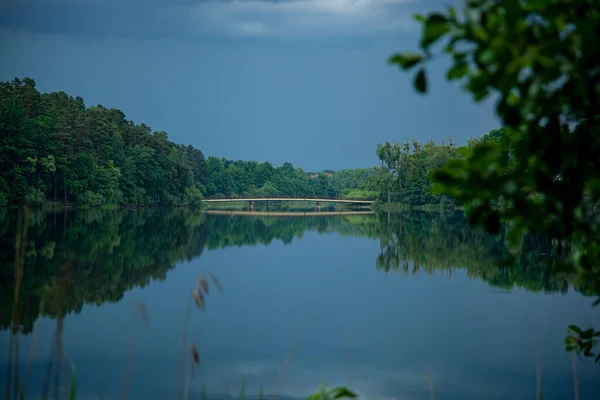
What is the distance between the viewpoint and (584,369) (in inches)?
342

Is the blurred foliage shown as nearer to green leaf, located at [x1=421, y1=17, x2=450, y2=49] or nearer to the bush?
green leaf, located at [x1=421, y1=17, x2=450, y2=49]

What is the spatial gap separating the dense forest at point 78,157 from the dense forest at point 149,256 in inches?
478

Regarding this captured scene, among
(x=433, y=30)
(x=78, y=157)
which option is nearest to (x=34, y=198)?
(x=78, y=157)

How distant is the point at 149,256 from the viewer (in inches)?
740

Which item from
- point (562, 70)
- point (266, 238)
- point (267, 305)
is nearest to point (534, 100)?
point (562, 70)

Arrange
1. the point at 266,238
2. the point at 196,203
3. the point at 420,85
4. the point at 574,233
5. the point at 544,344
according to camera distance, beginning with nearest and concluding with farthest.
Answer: the point at 420,85, the point at 574,233, the point at 544,344, the point at 266,238, the point at 196,203

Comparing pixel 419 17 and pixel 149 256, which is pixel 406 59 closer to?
pixel 419 17

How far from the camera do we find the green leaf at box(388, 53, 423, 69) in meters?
1.57

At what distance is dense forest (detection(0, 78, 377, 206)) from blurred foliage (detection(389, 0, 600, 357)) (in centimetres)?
3685

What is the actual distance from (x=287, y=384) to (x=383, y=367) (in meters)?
1.51

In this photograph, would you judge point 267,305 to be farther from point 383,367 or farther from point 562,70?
point 562,70

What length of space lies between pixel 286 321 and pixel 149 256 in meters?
8.42

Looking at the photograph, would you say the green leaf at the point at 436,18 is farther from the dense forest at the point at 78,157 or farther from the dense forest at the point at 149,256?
the dense forest at the point at 78,157

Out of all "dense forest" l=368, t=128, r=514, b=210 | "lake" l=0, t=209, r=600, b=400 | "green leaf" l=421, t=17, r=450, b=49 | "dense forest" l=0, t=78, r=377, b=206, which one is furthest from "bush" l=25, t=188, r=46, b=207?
"green leaf" l=421, t=17, r=450, b=49
